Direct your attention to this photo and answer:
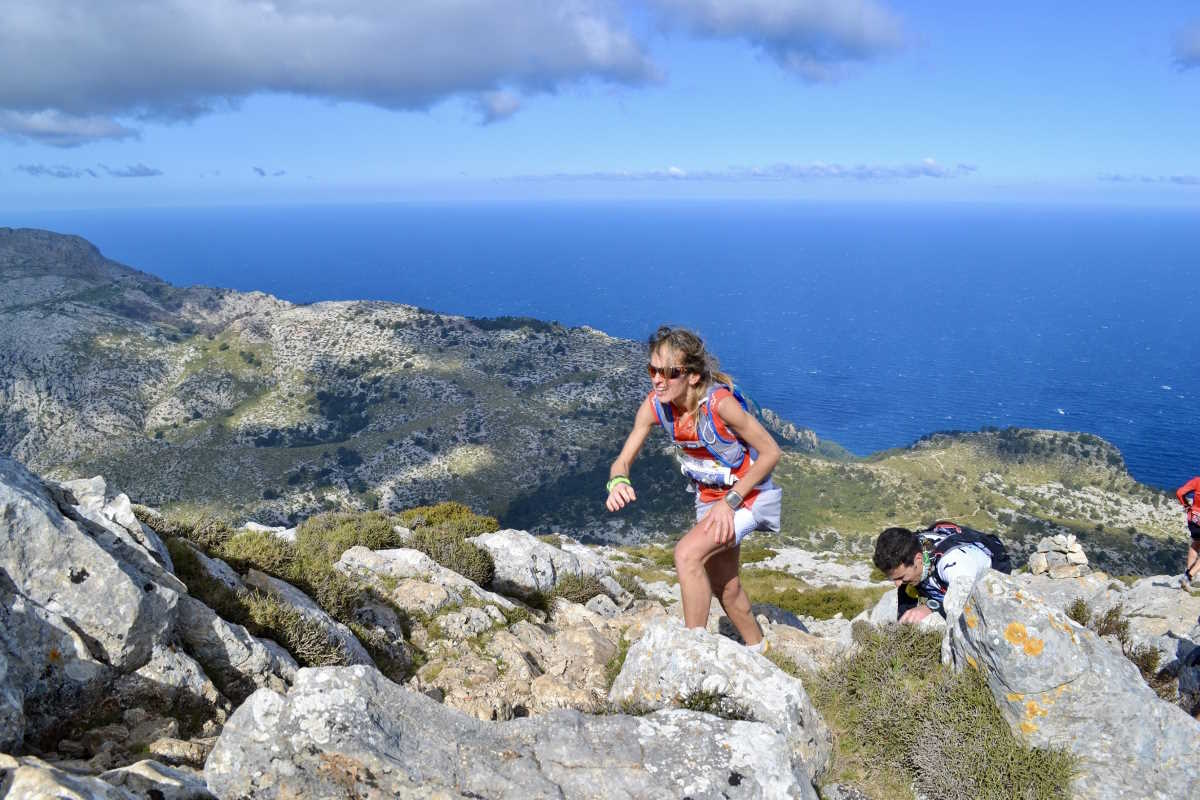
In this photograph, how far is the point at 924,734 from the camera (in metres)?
5.50

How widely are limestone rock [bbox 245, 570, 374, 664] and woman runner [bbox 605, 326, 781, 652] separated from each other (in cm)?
400

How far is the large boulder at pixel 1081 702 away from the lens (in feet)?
16.3

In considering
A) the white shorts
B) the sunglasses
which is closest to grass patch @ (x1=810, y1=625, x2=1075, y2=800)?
the white shorts

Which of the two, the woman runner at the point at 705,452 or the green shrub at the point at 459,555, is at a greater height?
the woman runner at the point at 705,452

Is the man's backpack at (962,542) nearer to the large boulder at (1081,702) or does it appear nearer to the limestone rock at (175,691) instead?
the large boulder at (1081,702)

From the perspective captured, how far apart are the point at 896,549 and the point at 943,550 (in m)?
0.50

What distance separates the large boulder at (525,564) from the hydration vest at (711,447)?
8.47 metres

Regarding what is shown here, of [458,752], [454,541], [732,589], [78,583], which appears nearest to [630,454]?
[732,589]

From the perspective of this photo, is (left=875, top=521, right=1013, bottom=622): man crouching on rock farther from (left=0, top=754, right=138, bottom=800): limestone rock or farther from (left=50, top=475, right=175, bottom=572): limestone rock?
(left=50, top=475, right=175, bottom=572): limestone rock

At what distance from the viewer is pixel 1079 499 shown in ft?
389

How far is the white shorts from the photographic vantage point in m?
6.51

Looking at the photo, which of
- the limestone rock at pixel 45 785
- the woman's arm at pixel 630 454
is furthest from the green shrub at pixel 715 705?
the limestone rock at pixel 45 785

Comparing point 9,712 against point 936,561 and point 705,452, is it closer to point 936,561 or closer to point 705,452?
point 705,452

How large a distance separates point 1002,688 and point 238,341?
18852 cm
